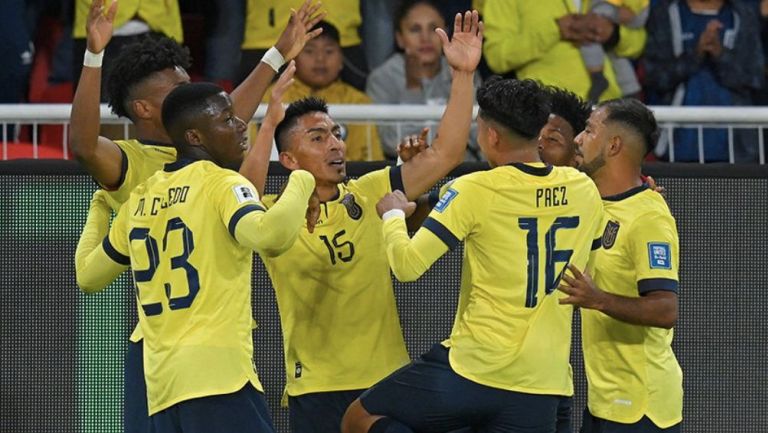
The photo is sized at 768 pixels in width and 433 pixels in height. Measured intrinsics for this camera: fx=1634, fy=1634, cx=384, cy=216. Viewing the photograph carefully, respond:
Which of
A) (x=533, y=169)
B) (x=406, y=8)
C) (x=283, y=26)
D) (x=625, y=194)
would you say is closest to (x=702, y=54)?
(x=406, y=8)

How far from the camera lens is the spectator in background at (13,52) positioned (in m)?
10.9

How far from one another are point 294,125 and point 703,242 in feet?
8.70

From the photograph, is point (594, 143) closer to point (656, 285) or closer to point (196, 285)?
point (656, 285)

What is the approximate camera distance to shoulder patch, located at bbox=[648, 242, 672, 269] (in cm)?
715

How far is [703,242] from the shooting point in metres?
9.09

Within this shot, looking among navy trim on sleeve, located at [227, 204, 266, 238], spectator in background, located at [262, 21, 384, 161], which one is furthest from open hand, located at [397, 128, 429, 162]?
spectator in background, located at [262, 21, 384, 161]

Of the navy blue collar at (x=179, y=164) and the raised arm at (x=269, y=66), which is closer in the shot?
the navy blue collar at (x=179, y=164)

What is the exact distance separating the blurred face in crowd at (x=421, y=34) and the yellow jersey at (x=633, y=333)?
397 cm

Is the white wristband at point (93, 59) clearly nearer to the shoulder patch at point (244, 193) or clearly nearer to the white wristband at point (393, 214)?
the shoulder patch at point (244, 193)

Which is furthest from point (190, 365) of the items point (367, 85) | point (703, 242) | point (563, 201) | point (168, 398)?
point (367, 85)

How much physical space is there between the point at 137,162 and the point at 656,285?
2.40m

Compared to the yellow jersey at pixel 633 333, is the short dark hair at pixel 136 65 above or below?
above

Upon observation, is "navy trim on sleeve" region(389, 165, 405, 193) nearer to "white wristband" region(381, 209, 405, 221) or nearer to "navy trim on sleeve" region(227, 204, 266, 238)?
"white wristband" region(381, 209, 405, 221)

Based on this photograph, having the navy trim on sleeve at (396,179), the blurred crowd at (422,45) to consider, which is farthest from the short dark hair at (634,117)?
the blurred crowd at (422,45)
